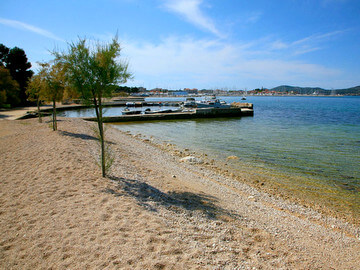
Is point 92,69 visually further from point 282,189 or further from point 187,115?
point 187,115

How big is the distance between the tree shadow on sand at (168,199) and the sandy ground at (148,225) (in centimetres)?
3

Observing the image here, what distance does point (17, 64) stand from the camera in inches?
1778

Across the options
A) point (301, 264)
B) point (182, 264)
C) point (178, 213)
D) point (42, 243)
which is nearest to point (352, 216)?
point (301, 264)

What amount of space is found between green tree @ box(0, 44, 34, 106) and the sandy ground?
1808 inches

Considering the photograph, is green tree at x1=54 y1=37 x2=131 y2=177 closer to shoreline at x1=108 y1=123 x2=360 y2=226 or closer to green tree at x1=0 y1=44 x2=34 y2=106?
shoreline at x1=108 y1=123 x2=360 y2=226

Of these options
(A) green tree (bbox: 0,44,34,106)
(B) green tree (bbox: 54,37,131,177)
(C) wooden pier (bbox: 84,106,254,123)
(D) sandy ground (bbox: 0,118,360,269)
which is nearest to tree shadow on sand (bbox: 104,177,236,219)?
(D) sandy ground (bbox: 0,118,360,269)

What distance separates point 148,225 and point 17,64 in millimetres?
54901

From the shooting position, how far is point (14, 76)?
145ft

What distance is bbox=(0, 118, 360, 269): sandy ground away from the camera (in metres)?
3.79

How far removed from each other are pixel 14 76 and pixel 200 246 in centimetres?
5464

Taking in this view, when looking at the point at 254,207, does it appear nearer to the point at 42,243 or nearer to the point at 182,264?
the point at 182,264

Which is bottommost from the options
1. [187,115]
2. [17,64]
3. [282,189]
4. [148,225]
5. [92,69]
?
[282,189]

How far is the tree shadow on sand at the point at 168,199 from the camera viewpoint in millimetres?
5969

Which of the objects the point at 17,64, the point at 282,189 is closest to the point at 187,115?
the point at 282,189
